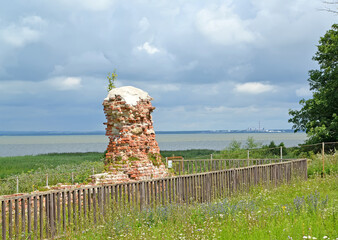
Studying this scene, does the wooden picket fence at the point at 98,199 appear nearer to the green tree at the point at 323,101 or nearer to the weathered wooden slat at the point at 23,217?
the weathered wooden slat at the point at 23,217

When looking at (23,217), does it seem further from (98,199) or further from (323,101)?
(323,101)

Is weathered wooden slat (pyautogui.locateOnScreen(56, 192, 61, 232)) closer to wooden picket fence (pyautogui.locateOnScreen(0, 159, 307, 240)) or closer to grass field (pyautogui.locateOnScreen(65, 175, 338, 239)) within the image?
wooden picket fence (pyautogui.locateOnScreen(0, 159, 307, 240))

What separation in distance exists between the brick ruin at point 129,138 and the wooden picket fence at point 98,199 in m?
2.80

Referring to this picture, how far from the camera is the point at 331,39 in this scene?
30797 millimetres

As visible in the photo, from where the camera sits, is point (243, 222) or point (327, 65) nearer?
point (243, 222)

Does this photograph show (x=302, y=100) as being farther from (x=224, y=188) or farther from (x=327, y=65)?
(x=224, y=188)

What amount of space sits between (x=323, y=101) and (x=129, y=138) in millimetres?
19564

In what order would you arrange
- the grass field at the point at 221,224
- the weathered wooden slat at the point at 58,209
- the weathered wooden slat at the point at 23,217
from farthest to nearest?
the weathered wooden slat at the point at 58,209 → the weathered wooden slat at the point at 23,217 → the grass field at the point at 221,224

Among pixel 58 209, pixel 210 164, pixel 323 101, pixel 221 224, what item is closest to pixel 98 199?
pixel 58 209

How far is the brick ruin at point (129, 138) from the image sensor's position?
14086 millimetres

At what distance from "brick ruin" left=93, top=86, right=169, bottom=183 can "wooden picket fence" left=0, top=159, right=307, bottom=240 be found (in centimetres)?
280

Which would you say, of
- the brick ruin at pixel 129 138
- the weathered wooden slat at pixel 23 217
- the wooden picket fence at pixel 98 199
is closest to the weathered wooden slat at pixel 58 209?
the wooden picket fence at pixel 98 199

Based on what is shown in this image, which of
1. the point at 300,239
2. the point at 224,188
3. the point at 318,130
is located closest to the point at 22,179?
the point at 224,188

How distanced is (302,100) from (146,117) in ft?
65.3
